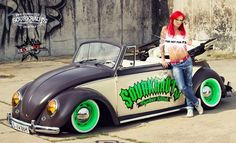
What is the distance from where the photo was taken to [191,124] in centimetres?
753

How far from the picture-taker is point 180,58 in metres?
7.94

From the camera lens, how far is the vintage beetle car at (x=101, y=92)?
703 cm

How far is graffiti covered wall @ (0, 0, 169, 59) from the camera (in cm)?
1692

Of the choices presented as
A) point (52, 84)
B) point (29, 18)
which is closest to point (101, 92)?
point (52, 84)

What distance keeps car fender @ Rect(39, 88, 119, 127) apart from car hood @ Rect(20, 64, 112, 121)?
0.38 ft

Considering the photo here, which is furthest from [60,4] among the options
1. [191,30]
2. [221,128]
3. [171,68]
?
[221,128]

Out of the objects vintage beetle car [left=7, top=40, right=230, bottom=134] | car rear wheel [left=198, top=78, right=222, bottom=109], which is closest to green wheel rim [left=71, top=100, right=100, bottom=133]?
vintage beetle car [left=7, top=40, right=230, bottom=134]

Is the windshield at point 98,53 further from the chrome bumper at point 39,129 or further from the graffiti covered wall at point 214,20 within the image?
the graffiti covered wall at point 214,20

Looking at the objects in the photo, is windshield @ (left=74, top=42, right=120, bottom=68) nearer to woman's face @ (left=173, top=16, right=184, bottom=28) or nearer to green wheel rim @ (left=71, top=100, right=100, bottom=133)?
green wheel rim @ (left=71, top=100, right=100, bottom=133)

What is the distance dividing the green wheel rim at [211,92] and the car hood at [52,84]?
1.86 metres

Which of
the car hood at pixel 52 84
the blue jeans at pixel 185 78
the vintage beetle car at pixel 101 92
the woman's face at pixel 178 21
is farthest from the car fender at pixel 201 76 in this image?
the car hood at pixel 52 84

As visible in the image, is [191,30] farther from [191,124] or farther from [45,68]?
[191,124]

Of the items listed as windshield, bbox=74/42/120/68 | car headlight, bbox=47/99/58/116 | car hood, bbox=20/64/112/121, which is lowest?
car headlight, bbox=47/99/58/116

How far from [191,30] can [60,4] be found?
4.87m
